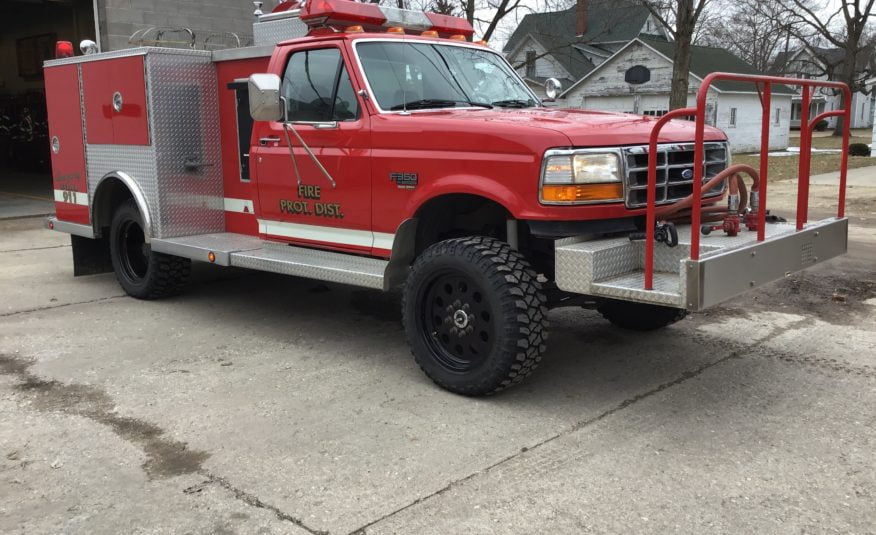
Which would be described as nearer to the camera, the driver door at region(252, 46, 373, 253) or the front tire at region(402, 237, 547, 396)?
the front tire at region(402, 237, 547, 396)

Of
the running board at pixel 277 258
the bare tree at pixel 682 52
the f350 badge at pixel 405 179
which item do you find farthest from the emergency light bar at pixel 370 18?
the bare tree at pixel 682 52

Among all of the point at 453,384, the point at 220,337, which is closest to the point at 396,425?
the point at 453,384

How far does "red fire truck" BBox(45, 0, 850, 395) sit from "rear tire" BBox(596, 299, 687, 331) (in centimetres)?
2

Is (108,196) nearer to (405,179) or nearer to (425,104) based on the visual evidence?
(425,104)

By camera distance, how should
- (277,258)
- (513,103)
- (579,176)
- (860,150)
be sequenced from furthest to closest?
1. (860,150)
2. (277,258)
3. (513,103)
4. (579,176)

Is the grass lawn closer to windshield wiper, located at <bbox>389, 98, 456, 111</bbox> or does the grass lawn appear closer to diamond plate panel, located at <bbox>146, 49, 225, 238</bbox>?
diamond plate panel, located at <bbox>146, 49, 225, 238</bbox>

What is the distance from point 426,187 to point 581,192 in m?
1.00

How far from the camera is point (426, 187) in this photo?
4.88 m

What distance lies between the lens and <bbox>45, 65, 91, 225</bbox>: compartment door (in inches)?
304

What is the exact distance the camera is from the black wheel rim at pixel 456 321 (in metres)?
4.64

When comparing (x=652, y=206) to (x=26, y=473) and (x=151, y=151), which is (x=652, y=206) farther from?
(x=151, y=151)

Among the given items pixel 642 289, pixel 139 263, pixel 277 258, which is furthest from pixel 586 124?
pixel 139 263

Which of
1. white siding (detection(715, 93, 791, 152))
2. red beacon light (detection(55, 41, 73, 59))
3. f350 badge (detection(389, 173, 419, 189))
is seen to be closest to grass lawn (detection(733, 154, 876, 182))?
white siding (detection(715, 93, 791, 152))

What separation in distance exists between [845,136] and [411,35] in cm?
302
